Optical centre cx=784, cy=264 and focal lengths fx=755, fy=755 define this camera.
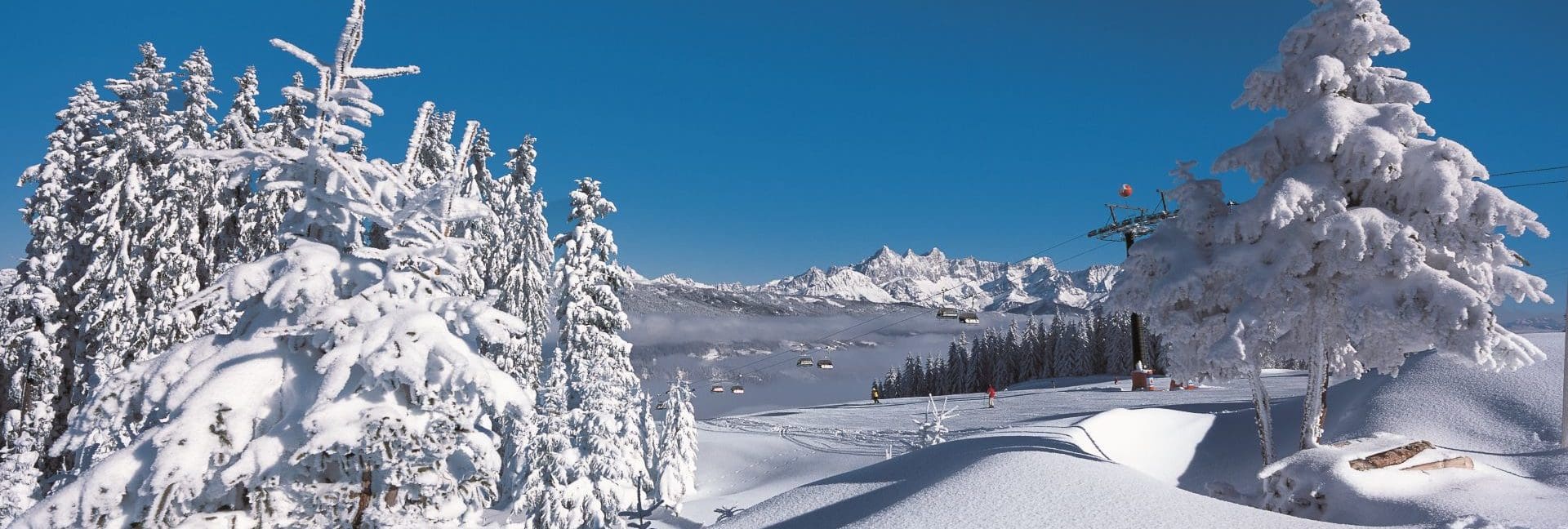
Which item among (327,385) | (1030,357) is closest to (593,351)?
(327,385)

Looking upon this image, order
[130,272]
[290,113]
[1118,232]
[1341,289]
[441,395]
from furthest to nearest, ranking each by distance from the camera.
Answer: [1118,232] < [130,272] < [290,113] < [1341,289] < [441,395]

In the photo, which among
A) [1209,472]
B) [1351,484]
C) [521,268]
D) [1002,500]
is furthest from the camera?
[521,268]

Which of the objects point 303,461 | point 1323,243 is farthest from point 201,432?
point 1323,243

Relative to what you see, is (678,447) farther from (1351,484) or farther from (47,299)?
(1351,484)

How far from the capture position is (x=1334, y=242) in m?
13.3

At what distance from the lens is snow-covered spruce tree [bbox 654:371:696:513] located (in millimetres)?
41062

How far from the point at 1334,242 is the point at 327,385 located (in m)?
15.3

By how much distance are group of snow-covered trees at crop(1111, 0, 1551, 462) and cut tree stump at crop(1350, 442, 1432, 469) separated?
1318 mm

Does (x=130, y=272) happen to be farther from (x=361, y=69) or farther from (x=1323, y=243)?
(x=1323, y=243)

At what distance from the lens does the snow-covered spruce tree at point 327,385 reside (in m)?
5.45

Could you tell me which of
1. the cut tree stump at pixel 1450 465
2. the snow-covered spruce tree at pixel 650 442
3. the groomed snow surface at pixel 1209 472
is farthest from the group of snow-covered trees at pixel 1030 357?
the cut tree stump at pixel 1450 465

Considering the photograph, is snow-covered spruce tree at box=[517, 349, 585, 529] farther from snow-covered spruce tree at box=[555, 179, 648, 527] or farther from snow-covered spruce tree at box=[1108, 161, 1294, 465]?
snow-covered spruce tree at box=[1108, 161, 1294, 465]

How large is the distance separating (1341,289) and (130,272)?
1150 inches

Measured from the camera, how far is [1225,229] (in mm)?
14531
